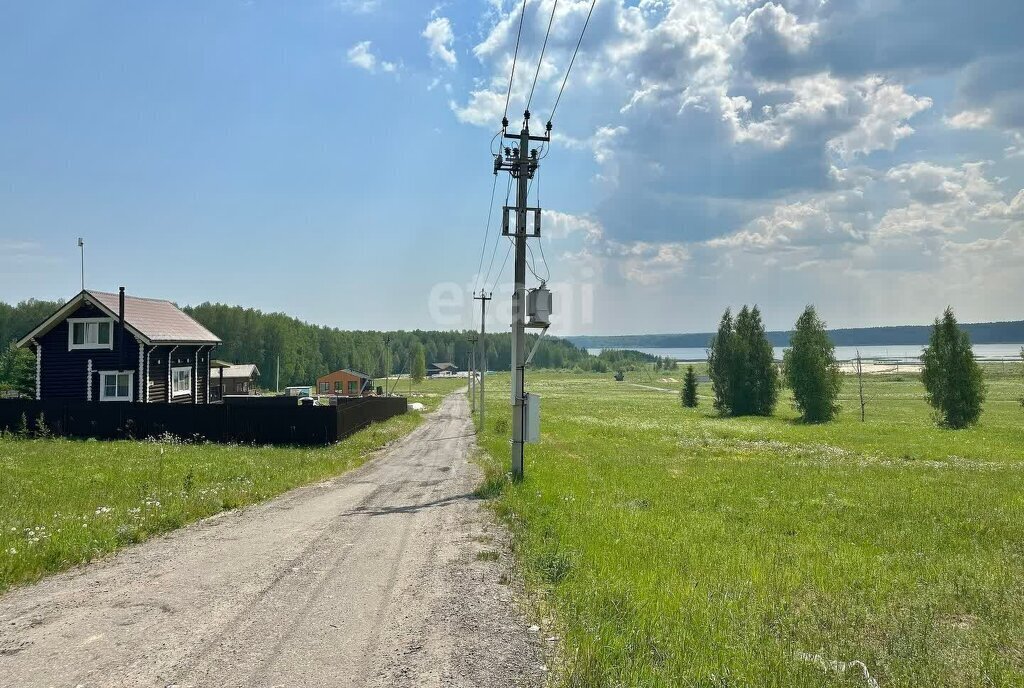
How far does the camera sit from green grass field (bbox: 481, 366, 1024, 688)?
550 cm

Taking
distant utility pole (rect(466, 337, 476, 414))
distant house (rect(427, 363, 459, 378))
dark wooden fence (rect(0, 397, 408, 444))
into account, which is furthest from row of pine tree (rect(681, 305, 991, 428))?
distant house (rect(427, 363, 459, 378))

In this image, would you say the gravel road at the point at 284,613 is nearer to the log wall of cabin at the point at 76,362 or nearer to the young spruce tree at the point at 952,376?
the log wall of cabin at the point at 76,362

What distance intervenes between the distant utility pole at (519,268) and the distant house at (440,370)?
164 meters

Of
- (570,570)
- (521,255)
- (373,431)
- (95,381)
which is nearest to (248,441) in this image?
(373,431)

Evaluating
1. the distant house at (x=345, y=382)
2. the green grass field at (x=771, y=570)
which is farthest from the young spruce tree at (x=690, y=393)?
the green grass field at (x=771, y=570)

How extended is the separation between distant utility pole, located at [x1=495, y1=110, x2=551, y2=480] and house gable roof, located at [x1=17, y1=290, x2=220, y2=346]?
22.6 m

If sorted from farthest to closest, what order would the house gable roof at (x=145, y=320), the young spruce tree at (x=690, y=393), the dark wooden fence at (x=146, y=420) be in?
1. the young spruce tree at (x=690, y=393)
2. the house gable roof at (x=145, y=320)
3. the dark wooden fence at (x=146, y=420)

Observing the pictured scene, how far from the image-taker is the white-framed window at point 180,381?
3297 cm

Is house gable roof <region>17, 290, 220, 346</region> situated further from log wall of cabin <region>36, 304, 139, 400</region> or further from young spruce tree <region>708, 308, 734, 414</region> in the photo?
young spruce tree <region>708, 308, 734, 414</region>

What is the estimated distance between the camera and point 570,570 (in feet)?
25.7

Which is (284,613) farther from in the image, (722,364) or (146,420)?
(722,364)

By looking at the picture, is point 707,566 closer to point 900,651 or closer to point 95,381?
point 900,651

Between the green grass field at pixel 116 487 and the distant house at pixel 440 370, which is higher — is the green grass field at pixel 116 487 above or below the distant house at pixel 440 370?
above

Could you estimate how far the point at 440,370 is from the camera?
18775 centimetres
